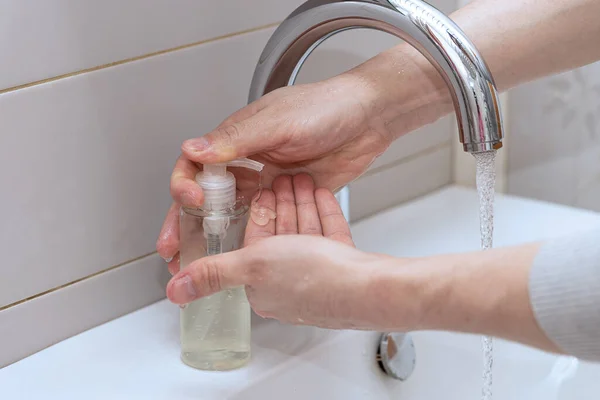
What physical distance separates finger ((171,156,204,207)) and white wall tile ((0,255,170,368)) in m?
0.14

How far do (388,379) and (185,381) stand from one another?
0.21 metres

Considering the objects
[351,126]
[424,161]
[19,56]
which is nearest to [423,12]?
[351,126]

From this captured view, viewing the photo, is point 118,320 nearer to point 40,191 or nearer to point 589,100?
point 40,191

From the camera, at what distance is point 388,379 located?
786 millimetres

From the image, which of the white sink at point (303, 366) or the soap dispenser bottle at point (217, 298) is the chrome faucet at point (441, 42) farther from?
the white sink at point (303, 366)

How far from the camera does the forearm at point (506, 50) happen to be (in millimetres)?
726

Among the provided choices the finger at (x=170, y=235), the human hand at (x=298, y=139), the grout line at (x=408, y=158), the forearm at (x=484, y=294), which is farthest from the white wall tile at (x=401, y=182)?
the forearm at (x=484, y=294)

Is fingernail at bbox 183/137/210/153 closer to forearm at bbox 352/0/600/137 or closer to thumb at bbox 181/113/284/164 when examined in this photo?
thumb at bbox 181/113/284/164

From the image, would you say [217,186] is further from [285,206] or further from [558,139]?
[558,139]

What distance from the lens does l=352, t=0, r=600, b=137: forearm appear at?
28.6 inches

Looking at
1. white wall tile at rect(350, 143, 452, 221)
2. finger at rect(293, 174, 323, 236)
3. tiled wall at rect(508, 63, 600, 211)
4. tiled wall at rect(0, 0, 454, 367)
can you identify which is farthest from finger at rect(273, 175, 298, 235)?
tiled wall at rect(508, 63, 600, 211)

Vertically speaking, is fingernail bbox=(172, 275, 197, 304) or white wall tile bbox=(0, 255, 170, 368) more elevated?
fingernail bbox=(172, 275, 197, 304)

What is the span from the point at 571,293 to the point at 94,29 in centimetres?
42

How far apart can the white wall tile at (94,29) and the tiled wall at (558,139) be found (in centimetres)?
41
